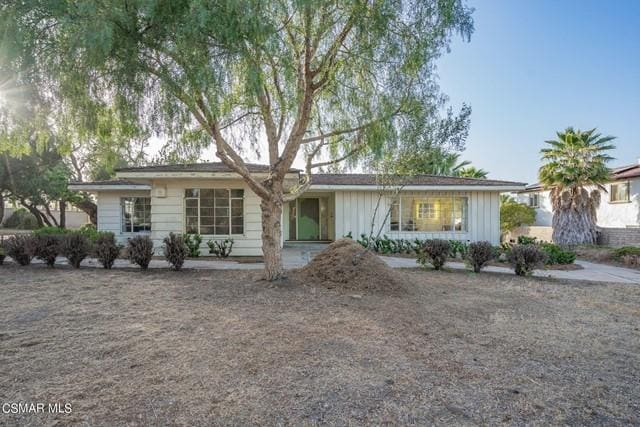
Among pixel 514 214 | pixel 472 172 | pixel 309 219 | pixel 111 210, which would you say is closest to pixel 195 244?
pixel 111 210

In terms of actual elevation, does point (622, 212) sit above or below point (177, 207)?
below

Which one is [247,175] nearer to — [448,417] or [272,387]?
[272,387]

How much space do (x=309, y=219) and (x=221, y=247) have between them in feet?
23.5

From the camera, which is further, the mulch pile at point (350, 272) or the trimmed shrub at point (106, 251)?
the trimmed shrub at point (106, 251)

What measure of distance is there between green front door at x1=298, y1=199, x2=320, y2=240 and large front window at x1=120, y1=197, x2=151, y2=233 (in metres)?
7.09

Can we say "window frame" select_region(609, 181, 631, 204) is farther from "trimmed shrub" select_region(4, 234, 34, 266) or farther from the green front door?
"trimmed shrub" select_region(4, 234, 34, 266)

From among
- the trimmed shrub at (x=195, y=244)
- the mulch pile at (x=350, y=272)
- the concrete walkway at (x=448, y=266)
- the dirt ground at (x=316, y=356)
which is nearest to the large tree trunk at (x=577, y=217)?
the concrete walkway at (x=448, y=266)

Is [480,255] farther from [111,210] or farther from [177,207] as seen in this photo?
[111,210]

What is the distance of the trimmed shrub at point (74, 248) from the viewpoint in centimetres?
848

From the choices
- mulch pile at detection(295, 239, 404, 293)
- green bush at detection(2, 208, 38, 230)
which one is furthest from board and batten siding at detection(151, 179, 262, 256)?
green bush at detection(2, 208, 38, 230)

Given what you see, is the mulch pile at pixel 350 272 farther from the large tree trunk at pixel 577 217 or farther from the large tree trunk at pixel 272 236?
the large tree trunk at pixel 577 217

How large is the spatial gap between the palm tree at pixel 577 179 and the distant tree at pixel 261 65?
1251cm

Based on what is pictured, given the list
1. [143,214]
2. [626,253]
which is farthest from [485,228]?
[143,214]

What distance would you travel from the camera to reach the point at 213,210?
11078 mm
